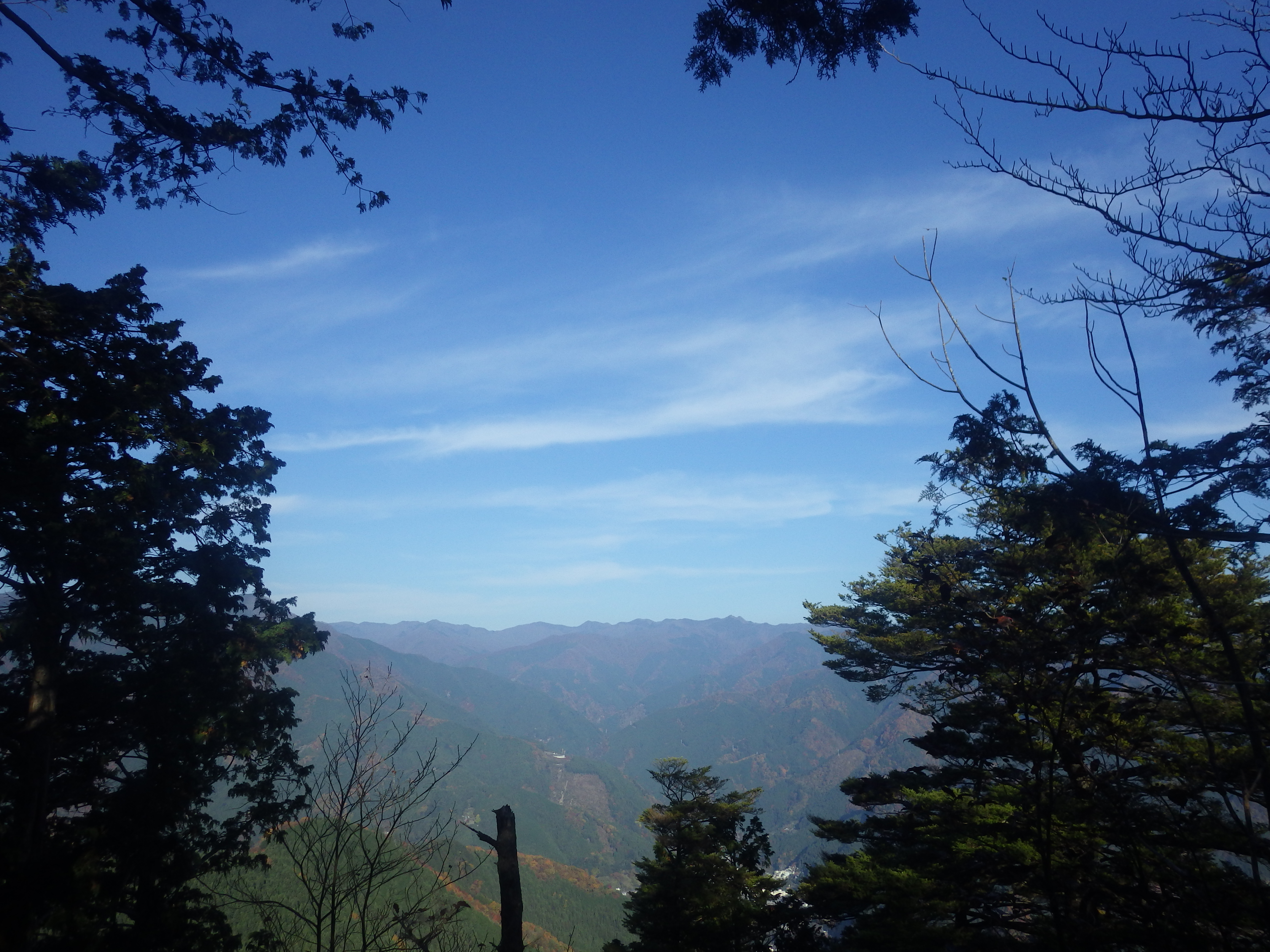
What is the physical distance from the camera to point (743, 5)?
4391mm

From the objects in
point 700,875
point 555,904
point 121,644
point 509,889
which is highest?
point 121,644

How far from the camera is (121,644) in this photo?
11.1 m

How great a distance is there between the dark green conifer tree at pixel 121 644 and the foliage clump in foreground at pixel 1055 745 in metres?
10.6

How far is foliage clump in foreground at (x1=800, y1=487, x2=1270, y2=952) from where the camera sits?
361 cm

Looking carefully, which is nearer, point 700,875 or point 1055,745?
point 1055,745

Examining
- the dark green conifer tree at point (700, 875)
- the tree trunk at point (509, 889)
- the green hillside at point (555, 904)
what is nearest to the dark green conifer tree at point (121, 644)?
the tree trunk at point (509, 889)

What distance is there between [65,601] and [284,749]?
4217 mm

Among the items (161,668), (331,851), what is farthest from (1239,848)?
(161,668)

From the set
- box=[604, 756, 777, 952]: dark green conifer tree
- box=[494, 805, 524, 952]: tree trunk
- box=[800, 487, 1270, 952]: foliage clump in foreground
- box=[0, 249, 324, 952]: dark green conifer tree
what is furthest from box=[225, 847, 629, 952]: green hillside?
box=[494, 805, 524, 952]: tree trunk

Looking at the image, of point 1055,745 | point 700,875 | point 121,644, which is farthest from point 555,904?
point 1055,745

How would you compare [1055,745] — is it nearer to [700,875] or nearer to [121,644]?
[121,644]

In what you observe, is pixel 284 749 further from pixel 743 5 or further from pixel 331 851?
pixel 743 5

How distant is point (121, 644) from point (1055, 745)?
13513 mm

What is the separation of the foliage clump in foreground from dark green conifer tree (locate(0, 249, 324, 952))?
10609 millimetres
